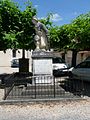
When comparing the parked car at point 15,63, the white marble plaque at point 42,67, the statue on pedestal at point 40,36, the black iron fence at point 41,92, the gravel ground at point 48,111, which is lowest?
the parked car at point 15,63

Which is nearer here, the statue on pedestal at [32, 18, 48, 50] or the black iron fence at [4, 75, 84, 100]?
the black iron fence at [4, 75, 84, 100]

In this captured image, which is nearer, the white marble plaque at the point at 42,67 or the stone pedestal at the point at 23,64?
the white marble plaque at the point at 42,67

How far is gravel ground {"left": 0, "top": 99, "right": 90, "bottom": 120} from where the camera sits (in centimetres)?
937

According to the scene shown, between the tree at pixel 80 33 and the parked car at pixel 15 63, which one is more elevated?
the tree at pixel 80 33

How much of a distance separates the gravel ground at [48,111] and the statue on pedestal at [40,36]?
4317 mm

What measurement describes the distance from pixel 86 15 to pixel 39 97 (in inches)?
383

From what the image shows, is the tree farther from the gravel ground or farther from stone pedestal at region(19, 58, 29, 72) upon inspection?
stone pedestal at region(19, 58, 29, 72)

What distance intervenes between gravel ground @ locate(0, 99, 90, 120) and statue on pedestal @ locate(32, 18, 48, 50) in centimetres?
→ 432

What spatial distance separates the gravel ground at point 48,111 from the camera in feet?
30.7

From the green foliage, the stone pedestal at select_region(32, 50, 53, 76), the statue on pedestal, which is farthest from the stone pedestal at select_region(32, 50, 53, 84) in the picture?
the green foliage

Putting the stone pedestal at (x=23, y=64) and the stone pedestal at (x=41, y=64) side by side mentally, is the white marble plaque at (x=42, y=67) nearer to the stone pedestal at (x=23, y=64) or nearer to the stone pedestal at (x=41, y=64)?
the stone pedestal at (x=41, y=64)

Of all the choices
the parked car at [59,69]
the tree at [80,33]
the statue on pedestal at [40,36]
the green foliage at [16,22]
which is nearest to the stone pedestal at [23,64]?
the parked car at [59,69]

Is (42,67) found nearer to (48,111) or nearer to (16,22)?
(16,22)

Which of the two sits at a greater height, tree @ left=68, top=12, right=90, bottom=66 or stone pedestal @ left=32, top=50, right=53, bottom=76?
tree @ left=68, top=12, right=90, bottom=66
